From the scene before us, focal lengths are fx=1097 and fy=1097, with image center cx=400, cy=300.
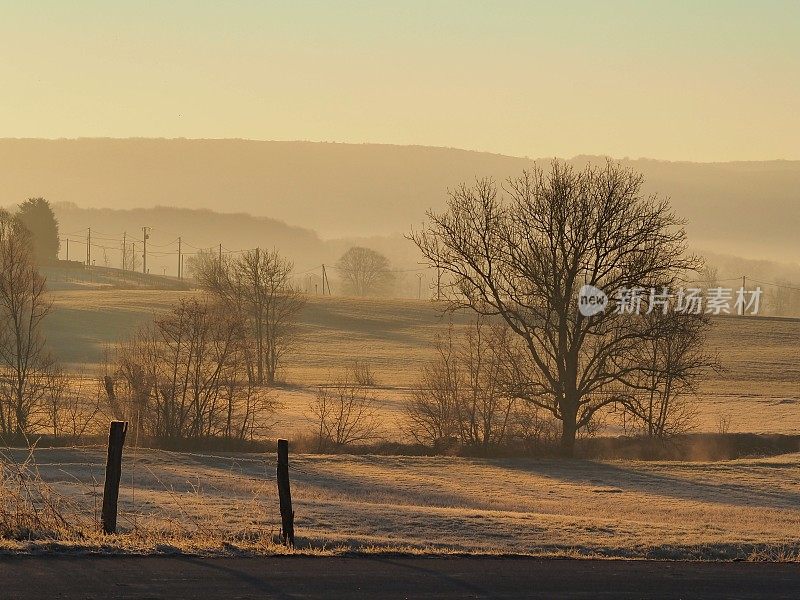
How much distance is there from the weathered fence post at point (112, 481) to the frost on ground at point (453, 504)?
316mm

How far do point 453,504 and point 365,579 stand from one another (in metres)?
16.3

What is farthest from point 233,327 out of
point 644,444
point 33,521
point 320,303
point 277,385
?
point 320,303

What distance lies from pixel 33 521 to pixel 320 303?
114 m

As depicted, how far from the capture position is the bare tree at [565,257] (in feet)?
143

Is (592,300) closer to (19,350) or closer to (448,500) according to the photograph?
(448,500)

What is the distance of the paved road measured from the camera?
11844 millimetres

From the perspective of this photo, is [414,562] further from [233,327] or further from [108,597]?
[233,327]

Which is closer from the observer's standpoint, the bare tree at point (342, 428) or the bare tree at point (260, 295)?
the bare tree at point (342, 428)

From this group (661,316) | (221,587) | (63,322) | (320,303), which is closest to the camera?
(221,587)

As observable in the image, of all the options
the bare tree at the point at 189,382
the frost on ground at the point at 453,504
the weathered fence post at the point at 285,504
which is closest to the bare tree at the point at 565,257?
the frost on ground at the point at 453,504

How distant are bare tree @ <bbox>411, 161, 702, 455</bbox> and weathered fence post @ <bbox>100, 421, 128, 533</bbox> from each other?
30023mm

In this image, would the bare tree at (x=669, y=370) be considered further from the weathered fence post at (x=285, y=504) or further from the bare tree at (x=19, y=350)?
the weathered fence post at (x=285, y=504)

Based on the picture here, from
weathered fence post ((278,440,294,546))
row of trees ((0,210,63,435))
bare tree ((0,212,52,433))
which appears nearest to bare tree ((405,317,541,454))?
row of trees ((0,210,63,435))

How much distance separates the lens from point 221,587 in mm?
12062
